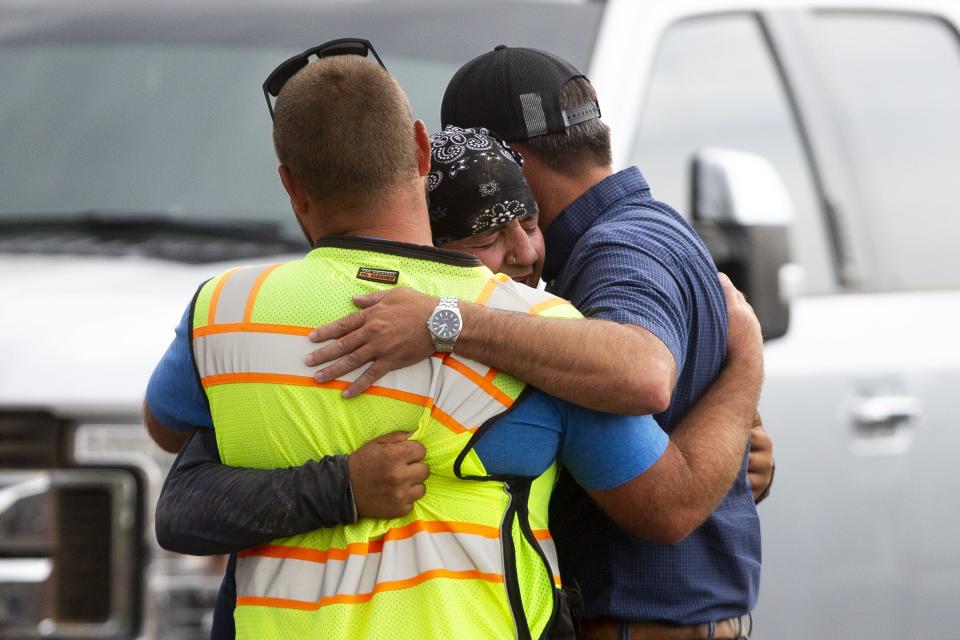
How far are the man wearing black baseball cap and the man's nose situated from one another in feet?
0.20

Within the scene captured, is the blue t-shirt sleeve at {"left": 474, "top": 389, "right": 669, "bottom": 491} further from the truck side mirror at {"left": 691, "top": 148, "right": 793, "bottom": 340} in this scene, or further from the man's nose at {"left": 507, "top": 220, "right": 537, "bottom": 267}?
the truck side mirror at {"left": 691, "top": 148, "right": 793, "bottom": 340}

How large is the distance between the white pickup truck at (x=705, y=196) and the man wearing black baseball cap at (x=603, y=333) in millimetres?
1123

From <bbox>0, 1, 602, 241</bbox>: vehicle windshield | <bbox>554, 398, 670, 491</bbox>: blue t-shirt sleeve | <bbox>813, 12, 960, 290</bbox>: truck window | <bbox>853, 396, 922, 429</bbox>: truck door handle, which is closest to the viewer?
<bbox>554, 398, 670, 491</bbox>: blue t-shirt sleeve

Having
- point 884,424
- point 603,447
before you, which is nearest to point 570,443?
point 603,447

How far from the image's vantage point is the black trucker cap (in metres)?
2.67

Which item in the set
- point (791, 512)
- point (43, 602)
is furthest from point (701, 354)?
point (791, 512)

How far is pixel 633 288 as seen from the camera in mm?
2381

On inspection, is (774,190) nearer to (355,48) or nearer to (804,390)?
(804,390)

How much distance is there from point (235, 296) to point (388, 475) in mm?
334

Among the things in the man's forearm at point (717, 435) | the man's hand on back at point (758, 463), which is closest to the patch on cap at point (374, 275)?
the man's forearm at point (717, 435)

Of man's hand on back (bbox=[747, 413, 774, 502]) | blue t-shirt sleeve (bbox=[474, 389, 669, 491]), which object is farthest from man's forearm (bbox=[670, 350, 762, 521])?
man's hand on back (bbox=[747, 413, 774, 502])

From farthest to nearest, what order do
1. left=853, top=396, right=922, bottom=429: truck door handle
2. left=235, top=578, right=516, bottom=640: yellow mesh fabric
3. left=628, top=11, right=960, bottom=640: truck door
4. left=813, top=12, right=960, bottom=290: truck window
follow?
left=813, top=12, right=960, bottom=290: truck window < left=853, top=396, right=922, bottom=429: truck door handle < left=628, top=11, right=960, bottom=640: truck door < left=235, top=578, right=516, bottom=640: yellow mesh fabric

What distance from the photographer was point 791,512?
4309 millimetres

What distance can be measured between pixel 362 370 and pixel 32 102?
2.61 metres
